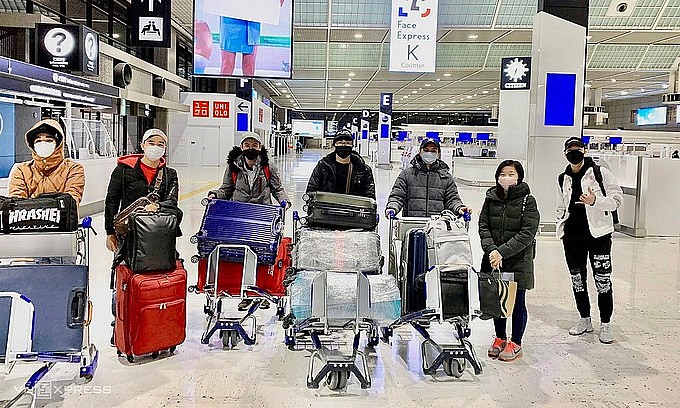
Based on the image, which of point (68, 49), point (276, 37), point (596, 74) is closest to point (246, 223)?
point (276, 37)

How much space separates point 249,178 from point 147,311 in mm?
1570

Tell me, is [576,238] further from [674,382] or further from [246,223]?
[246,223]

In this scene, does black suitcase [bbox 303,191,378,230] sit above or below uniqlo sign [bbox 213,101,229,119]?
below

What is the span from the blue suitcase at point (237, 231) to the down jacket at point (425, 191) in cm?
93

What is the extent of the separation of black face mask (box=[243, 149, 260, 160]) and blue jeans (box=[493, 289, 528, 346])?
2.18 m

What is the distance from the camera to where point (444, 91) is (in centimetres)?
3769

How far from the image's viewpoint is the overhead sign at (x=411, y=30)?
12141 mm

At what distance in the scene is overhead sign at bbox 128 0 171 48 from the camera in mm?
13422

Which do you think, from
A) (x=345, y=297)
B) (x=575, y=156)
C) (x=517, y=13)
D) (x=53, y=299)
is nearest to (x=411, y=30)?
(x=517, y=13)

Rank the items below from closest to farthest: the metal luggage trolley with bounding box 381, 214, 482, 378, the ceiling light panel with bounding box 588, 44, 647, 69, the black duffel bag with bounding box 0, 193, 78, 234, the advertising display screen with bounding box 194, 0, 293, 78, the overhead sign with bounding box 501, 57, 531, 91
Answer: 1. the black duffel bag with bounding box 0, 193, 78, 234
2. the metal luggage trolley with bounding box 381, 214, 482, 378
3. the advertising display screen with bounding box 194, 0, 293, 78
4. the overhead sign with bounding box 501, 57, 531, 91
5. the ceiling light panel with bounding box 588, 44, 647, 69

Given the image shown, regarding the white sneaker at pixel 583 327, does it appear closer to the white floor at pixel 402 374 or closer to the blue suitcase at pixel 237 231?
the white floor at pixel 402 374

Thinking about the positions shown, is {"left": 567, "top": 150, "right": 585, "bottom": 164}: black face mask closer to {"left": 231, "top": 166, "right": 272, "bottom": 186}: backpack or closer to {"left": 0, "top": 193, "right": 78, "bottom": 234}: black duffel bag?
{"left": 231, "top": 166, "right": 272, "bottom": 186}: backpack

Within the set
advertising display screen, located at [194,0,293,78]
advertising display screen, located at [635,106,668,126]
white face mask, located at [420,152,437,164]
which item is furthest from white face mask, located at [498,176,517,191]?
advertising display screen, located at [635,106,668,126]

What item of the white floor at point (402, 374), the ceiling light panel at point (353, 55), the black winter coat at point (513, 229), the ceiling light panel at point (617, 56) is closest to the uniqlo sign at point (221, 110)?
the ceiling light panel at point (353, 55)
